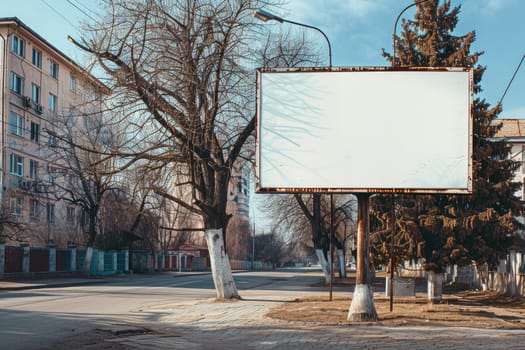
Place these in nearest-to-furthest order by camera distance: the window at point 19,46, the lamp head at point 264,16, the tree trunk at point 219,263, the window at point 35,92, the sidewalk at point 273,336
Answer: the sidewalk at point 273,336, the lamp head at point 264,16, the tree trunk at point 219,263, the window at point 19,46, the window at point 35,92

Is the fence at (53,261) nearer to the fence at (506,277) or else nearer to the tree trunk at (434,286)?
the tree trunk at (434,286)

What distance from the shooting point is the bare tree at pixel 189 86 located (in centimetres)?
1756

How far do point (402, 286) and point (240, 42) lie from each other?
12077 mm

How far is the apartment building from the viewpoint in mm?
43844

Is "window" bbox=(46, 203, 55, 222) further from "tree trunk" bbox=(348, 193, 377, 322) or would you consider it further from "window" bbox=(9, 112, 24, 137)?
"tree trunk" bbox=(348, 193, 377, 322)

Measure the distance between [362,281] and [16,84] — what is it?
3943 cm

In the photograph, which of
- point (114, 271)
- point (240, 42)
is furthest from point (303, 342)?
point (114, 271)

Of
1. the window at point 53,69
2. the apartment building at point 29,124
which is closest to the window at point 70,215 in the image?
the apartment building at point 29,124

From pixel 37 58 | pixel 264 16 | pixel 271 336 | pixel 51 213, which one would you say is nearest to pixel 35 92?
pixel 37 58

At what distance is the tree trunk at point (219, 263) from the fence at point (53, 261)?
1864cm

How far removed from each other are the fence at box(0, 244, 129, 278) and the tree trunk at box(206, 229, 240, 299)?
61.1ft

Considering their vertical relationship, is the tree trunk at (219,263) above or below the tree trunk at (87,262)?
above

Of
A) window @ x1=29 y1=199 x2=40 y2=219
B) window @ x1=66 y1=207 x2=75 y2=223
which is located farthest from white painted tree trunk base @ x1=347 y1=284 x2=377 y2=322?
window @ x1=66 y1=207 x2=75 y2=223

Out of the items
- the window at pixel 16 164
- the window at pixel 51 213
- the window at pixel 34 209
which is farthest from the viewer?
the window at pixel 51 213
